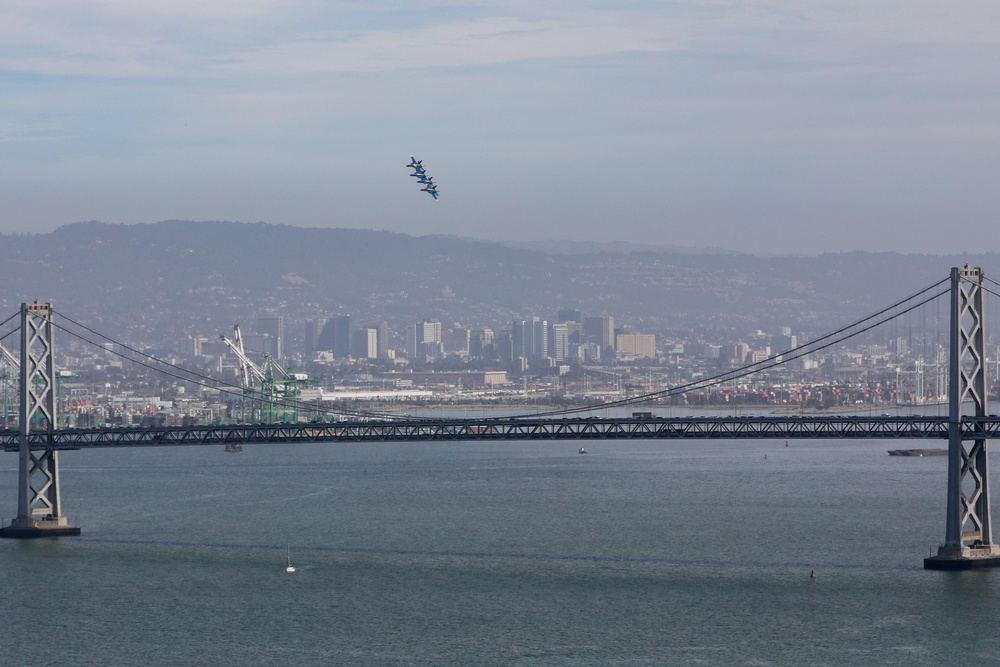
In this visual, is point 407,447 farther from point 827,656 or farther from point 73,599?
point 827,656

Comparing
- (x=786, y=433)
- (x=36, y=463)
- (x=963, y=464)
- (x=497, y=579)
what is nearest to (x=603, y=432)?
(x=786, y=433)

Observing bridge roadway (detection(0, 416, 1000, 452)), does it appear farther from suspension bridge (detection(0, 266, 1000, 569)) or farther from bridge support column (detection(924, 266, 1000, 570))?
bridge support column (detection(924, 266, 1000, 570))

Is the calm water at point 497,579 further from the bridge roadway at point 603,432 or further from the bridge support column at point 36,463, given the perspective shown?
the bridge roadway at point 603,432

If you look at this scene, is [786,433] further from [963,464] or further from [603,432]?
[603,432]

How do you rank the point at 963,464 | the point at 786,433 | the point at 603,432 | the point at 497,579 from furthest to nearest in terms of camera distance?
the point at 603,432, the point at 786,433, the point at 497,579, the point at 963,464

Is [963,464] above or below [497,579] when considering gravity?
above

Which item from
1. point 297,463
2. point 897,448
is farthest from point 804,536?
point 897,448
